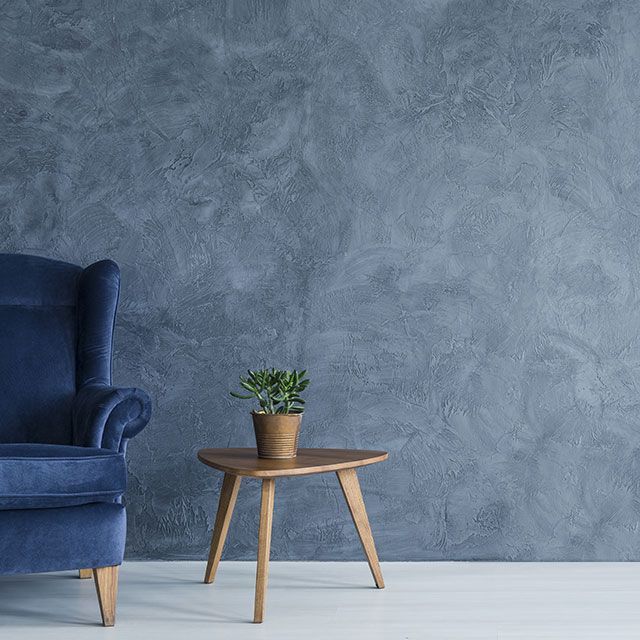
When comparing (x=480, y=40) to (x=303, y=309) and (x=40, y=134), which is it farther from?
(x=40, y=134)

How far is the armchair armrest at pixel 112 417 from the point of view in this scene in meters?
2.20

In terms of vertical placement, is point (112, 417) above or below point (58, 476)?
above

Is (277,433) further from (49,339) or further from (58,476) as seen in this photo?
(49,339)

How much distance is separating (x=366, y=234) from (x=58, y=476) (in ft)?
4.28

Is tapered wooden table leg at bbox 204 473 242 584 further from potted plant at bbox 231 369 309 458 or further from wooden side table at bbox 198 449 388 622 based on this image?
potted plant at bbox 231 369 309 458

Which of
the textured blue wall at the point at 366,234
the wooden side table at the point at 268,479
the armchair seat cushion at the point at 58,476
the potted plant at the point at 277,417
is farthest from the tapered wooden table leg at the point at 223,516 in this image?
the armchair seat cushion at the point at 58,476

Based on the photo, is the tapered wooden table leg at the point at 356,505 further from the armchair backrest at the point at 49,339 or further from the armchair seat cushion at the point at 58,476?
the armchair backrest at the point at 49,339

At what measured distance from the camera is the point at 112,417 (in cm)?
221

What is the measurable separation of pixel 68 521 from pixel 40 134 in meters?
1.41

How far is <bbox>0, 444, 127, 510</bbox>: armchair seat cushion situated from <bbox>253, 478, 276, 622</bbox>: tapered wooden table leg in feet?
1.17

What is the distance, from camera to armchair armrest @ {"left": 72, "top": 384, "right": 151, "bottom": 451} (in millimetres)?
2195

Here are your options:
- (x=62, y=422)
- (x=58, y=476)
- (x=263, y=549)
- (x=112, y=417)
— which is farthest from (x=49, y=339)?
(x=263, y=549)

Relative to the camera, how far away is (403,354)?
9.20 feet

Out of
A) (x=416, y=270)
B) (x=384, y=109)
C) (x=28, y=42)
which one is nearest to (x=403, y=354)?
(x=416, y=270)
